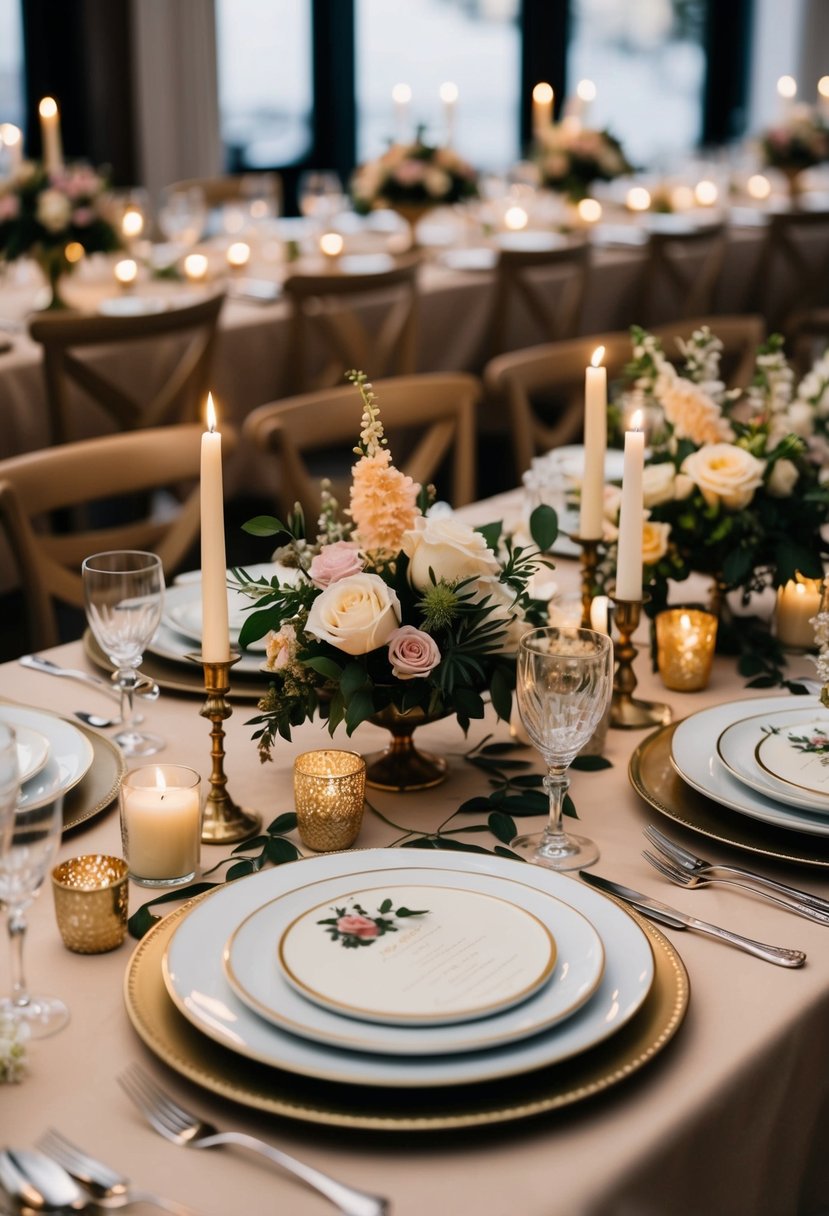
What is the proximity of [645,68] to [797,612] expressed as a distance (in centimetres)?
949

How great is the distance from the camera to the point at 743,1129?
91cm

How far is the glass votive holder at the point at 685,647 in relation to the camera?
58.9 inches

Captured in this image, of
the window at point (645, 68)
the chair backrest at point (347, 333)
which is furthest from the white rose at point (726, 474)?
the window at point (645, 68)

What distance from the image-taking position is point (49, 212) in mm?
3615

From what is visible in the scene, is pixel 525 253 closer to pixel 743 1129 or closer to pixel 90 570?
pixel 90 570

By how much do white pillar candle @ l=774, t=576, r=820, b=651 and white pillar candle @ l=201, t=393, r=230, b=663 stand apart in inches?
27.2

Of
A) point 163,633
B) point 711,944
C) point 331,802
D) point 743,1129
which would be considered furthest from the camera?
point 163,633

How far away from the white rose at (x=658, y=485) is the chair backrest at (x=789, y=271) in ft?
13.8

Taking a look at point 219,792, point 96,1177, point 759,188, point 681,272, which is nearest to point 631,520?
point 219,792

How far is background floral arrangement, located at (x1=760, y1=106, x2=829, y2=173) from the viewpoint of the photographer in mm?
6340

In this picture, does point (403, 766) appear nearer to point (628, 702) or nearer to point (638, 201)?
point (628, 702)

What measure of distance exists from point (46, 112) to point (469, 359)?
1.40 metres

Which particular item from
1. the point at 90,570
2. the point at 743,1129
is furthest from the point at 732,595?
the point at 743,1129

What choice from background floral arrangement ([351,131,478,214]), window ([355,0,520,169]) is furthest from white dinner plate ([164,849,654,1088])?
window ([355,0,520,169])
